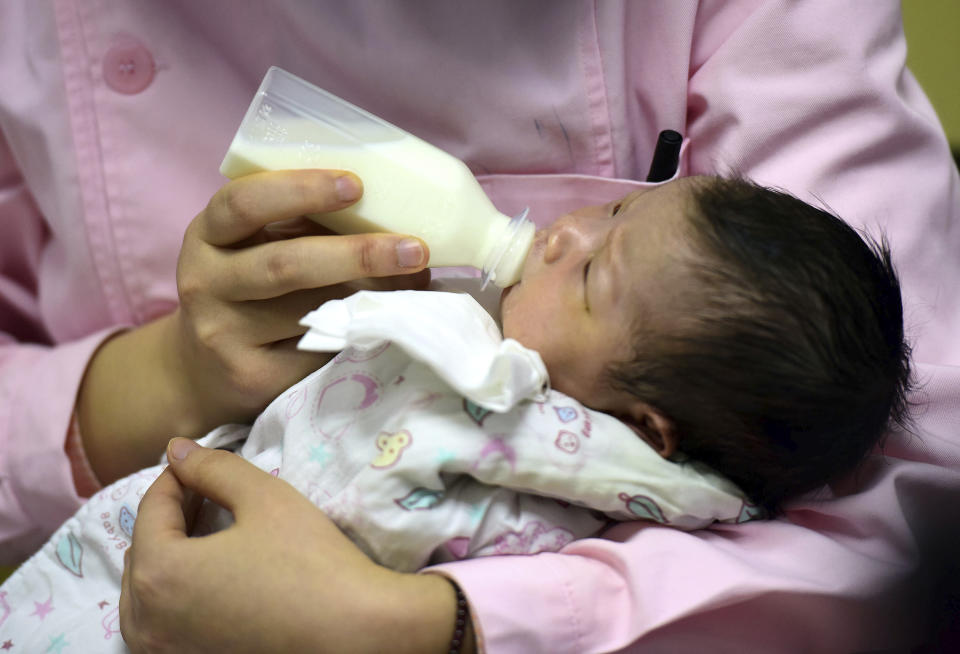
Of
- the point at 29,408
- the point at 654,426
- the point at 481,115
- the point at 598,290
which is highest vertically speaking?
the point at 481,115

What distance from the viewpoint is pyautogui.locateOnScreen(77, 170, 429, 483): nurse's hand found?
67 cm

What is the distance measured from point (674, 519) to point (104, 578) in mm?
561

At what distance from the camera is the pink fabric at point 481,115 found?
0.83 m

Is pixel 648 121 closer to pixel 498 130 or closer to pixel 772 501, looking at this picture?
pixel 498 130

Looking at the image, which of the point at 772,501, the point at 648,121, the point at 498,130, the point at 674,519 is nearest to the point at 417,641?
the point at 674,519

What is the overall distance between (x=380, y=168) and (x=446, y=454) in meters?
0.26

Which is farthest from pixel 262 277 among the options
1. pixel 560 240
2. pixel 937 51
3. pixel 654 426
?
pixel 937 51

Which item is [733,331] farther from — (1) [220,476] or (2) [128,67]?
(2) [128,67]

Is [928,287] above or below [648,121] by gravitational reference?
below

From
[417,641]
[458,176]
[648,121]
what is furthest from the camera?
[648,121]

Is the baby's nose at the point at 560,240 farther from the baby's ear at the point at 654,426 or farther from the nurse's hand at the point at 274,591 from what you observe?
the nurse's hand at the point at 274,591

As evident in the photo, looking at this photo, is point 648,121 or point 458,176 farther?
point 648,121

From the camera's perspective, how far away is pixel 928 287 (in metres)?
0.83

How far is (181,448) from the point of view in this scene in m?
0.73
